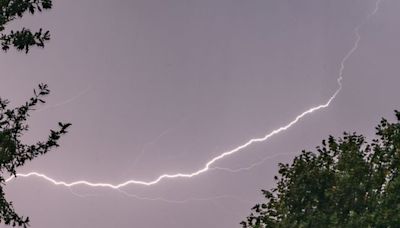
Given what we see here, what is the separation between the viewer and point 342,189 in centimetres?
1562

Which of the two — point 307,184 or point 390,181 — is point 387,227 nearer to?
point 390,181

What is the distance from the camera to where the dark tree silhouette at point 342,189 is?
48.9 ft

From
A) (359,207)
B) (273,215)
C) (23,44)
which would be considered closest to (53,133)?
(23,44)

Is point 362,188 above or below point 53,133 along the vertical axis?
above

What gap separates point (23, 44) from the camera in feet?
41.1

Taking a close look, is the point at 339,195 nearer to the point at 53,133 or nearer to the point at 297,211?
the point at 297,211

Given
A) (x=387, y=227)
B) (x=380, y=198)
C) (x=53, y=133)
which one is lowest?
(x=53, y=133)

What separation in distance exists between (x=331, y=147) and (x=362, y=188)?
7.04 feet

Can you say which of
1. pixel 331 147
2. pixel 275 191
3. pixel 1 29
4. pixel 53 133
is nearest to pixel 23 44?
pixel 1 29

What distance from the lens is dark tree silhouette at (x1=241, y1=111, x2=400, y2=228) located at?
14.9m

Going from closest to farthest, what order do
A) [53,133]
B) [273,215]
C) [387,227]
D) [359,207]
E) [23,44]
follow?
1. [53,133]
2. [23,44]
3. [387,227]
4. [359,207]
5. [273,215]

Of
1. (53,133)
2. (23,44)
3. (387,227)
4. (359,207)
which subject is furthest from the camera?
(359,207)

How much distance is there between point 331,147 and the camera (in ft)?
57.0

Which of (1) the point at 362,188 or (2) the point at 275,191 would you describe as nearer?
(1) the point at 362,188
